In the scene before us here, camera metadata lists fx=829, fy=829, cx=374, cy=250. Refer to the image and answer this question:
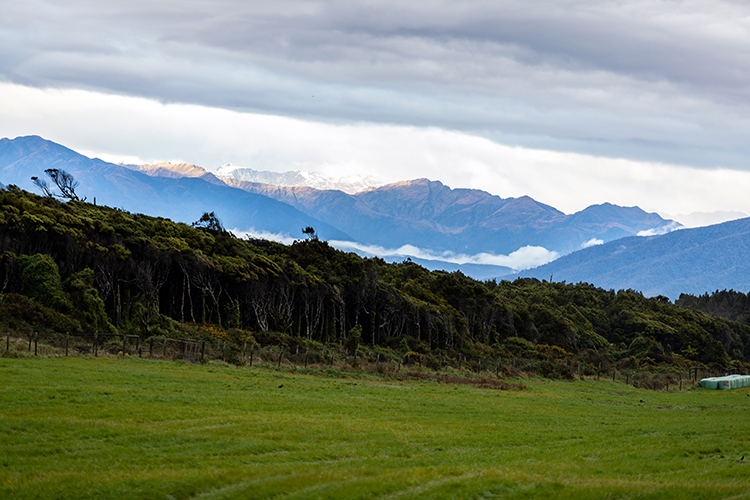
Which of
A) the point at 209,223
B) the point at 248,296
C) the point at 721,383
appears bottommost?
the point at 721,383

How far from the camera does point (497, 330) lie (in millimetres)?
104375

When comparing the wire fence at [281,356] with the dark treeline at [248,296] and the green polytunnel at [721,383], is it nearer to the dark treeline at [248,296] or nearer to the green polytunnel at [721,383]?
the green polytunnel at [721,383]

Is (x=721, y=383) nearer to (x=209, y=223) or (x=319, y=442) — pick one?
(x=209, y=223)

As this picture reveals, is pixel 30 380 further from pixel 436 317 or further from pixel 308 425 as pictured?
pixel 436 317

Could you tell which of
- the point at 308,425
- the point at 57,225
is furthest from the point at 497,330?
the point at 308,425

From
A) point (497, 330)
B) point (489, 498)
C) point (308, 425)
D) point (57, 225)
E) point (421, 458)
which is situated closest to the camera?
point (489, 498)

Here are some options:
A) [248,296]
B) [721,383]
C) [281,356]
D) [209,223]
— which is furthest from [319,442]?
[209,223]

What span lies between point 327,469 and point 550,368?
5534 cm

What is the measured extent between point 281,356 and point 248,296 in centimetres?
2062

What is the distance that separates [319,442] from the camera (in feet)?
68.6

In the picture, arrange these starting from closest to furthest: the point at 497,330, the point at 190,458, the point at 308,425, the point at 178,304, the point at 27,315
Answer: the point at 190,458 < the point at 308,425 < the point at 27,315 < the point at 178,304 < the point at 497,330

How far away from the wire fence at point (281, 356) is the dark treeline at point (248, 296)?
346 centimetres

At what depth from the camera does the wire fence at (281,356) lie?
144ft

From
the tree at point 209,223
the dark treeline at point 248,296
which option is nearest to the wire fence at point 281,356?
the dark treeline at point 248,296
